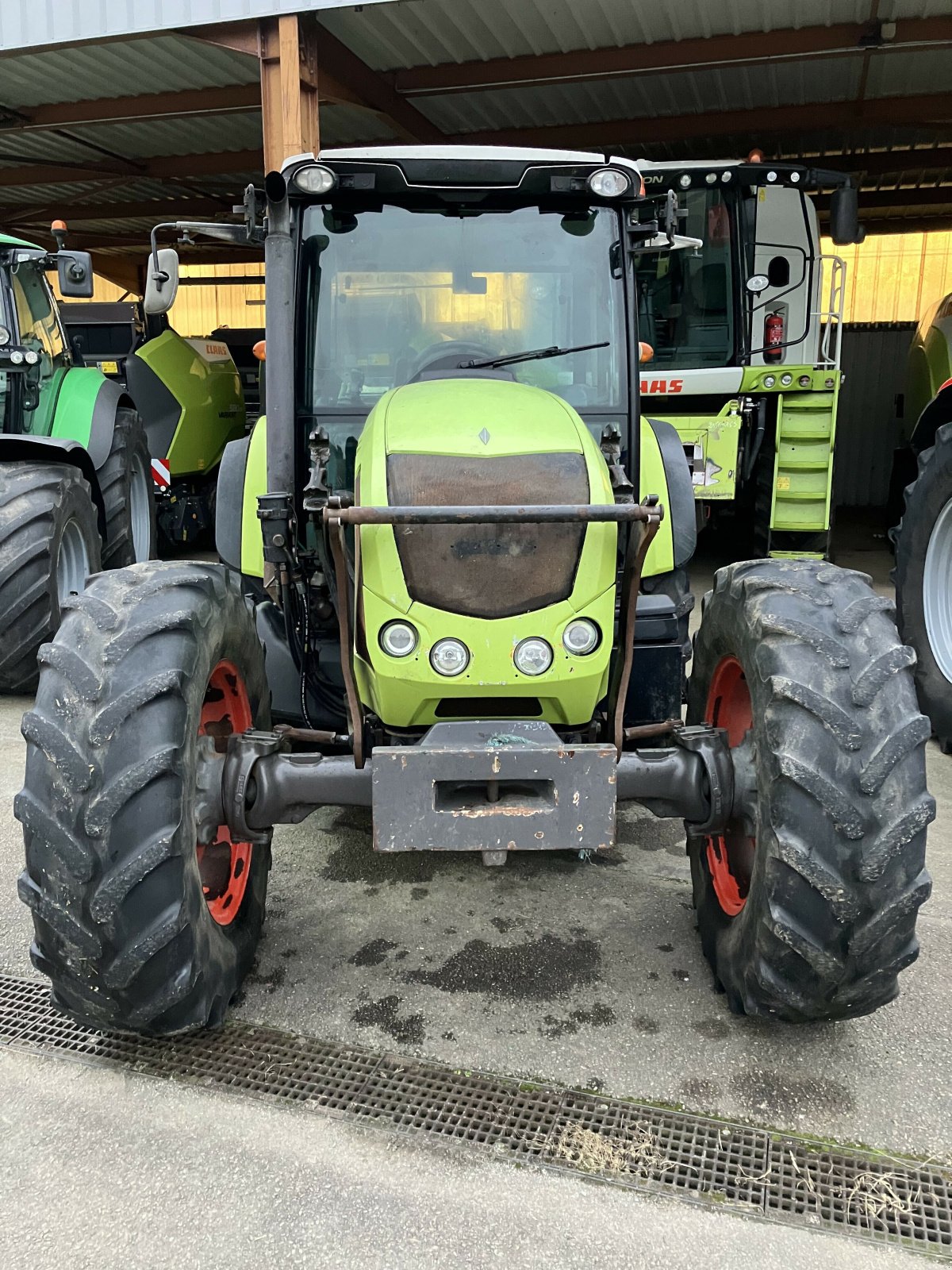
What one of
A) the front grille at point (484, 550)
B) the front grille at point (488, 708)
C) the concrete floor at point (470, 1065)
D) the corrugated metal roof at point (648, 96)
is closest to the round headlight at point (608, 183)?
the front grille at point (484, 550)

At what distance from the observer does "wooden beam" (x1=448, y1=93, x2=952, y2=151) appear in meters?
9.76

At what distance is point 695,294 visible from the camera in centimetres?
767

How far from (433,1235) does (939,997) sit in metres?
1.54

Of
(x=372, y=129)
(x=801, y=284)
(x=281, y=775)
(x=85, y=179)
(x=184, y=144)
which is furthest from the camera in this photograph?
(x=85, y=179)

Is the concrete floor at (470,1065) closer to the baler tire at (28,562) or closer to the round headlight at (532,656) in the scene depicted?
the round headlight at (532,656)

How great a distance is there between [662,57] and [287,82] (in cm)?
303

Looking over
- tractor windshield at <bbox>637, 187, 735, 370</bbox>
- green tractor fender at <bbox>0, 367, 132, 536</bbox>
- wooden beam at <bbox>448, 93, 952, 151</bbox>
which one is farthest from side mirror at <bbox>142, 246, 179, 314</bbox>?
wooden beam at <bbox>448, 93, 952, 151</bbox>

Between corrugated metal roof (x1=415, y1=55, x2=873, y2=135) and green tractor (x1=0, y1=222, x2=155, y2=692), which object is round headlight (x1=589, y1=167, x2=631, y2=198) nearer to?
green tractor (x1=0, y1=222, x2=155, y2=692)

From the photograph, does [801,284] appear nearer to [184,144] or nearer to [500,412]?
[500,412]

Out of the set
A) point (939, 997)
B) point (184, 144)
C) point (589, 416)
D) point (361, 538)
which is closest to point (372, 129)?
point (184, 144)

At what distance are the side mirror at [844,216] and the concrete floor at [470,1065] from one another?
4816 mm

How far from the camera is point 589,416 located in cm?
334

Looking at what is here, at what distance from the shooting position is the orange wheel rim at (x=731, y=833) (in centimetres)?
277

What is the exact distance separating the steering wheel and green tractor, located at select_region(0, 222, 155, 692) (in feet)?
6.36
